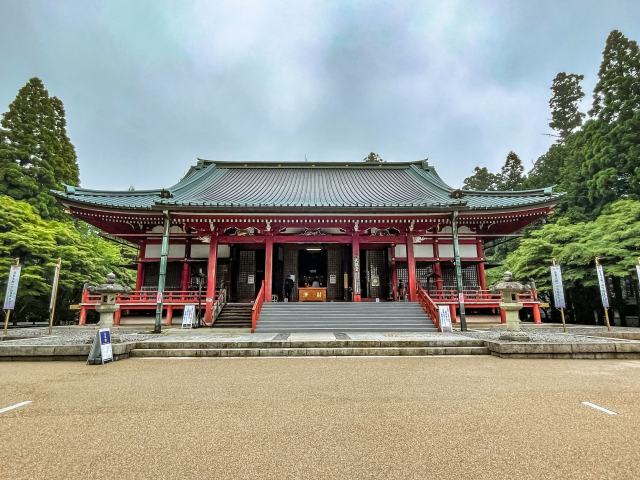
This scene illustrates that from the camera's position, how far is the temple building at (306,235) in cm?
1239

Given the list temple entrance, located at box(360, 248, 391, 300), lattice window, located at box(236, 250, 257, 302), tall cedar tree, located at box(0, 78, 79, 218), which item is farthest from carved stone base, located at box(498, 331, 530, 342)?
tall cedar tree, located at box(0, 78, 79, 218)

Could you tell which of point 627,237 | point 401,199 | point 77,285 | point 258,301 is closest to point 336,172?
point 401,199

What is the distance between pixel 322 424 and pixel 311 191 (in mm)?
14776

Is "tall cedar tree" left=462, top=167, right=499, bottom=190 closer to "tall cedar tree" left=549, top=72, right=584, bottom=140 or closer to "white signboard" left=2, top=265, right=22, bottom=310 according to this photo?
"tall cedar tree" left=549, top=72, right=584, bottom=140

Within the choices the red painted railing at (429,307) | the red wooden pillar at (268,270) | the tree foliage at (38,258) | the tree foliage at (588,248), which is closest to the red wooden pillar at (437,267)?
the red painted railing at (429,307)

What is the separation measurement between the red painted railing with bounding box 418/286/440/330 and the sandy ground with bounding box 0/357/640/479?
17.5 feet

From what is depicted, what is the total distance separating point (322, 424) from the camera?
3.18m

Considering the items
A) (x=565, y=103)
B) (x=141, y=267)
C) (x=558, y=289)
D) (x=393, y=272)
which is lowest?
(x=558, y=289)

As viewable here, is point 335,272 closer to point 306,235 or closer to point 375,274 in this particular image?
point 375,274

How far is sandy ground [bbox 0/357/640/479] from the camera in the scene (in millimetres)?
2342

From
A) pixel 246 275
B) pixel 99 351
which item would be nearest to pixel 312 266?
pixel 246 275

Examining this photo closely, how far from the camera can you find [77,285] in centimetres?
1711

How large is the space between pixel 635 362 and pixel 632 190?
58.7ft

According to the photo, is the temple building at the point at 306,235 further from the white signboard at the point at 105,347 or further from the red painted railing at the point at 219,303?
the white signboard at the point at 105,347
